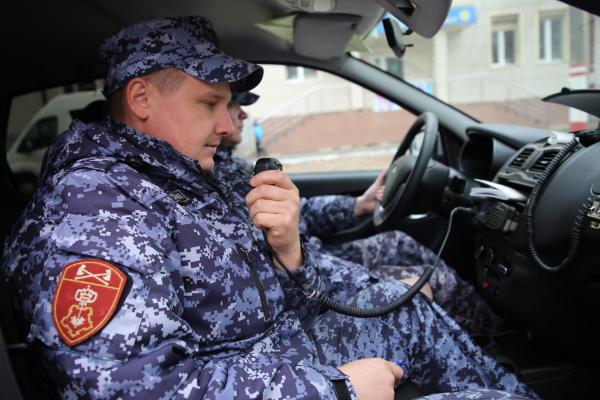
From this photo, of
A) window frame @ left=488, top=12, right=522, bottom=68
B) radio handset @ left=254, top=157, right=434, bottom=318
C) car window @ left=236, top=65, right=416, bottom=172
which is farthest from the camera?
window frame @ left=488, top=12, right=522, bottom=68

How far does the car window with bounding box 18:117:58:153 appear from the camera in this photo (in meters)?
2.91

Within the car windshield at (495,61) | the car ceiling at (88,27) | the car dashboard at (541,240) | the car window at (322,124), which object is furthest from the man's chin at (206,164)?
the car windshield at (495,61)

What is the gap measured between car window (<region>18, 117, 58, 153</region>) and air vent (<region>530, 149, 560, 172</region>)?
2.26m

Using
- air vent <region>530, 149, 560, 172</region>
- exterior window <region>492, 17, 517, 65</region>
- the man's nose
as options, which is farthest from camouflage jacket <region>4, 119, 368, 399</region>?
exterior window <region>492, 17, 517, 65</region>

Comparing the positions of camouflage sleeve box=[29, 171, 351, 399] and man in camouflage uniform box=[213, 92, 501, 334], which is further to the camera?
man in camouflage uniform box=[213, 92, 501, 334]

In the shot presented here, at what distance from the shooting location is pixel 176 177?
1.22 m

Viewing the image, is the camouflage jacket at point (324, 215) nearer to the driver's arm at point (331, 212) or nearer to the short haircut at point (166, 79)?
the driver's arm at point (331, 212)

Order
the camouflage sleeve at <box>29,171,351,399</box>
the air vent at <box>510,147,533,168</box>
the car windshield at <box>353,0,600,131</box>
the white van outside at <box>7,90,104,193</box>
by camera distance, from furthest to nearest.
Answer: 1. the car windshield at <box>353,0,600,131</box>
2. the white van outside at <box>7,90,104,193</box>
3. the air vent at <box>510,147,533,168</box>
4. the camouflage sleeve at <box>29,171,351,399</box>

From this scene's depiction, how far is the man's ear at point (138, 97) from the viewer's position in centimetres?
125

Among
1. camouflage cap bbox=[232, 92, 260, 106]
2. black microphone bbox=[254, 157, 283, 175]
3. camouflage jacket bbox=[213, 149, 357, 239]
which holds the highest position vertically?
camouflage cap bbox=[232, 92, 260, 106]

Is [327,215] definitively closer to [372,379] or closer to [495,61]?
[372,379]

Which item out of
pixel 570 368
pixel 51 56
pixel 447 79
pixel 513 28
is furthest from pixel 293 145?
pixel 570 368

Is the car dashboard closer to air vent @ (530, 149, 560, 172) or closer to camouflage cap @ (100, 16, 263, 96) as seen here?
air vent @ (530, 149, 560, 172)

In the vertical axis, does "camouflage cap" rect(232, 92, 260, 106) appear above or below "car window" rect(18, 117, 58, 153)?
above
